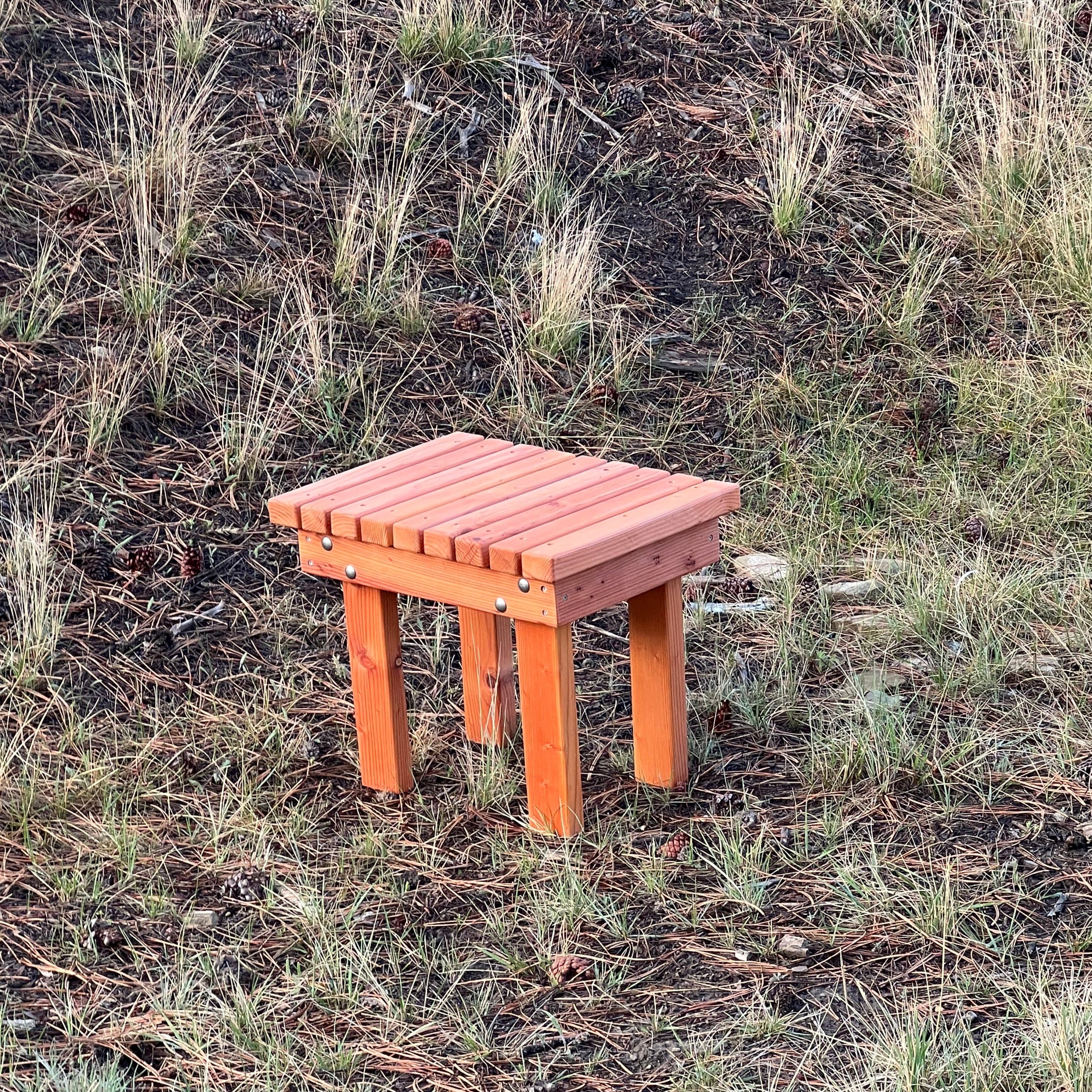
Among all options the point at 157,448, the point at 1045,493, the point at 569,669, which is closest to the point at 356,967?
the point at 569,669

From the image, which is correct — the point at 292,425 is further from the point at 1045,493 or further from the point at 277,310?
the point at 1045,493

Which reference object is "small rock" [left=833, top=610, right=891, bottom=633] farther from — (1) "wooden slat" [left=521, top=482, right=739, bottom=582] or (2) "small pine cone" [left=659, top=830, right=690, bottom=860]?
(2) "small pine cone" [left=659, top=830, right=690, bottom=860]

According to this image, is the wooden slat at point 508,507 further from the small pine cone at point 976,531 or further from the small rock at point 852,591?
the small pine cone at point 976,531

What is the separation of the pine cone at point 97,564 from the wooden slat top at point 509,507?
1020mm

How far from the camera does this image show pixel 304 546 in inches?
141

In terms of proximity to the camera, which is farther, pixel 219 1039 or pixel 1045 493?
pixel 1045 493

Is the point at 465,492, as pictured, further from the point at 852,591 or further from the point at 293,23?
the point at 293,23

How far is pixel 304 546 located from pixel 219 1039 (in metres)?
1.16

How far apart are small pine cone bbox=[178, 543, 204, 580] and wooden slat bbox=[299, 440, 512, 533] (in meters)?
0.97

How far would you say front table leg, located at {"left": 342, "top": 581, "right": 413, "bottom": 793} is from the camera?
3.55m

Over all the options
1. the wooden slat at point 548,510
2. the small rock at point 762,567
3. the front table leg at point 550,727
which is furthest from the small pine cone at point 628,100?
the front table leg at point 550,727

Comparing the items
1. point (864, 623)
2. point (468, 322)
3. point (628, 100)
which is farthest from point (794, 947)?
point (628, 100)

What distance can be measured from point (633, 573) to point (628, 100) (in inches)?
139

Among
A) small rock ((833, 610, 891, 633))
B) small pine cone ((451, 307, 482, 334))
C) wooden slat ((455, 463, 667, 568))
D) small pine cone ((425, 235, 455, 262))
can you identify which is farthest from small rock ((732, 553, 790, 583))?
small pine cone ((425, 235, 455, 262))
